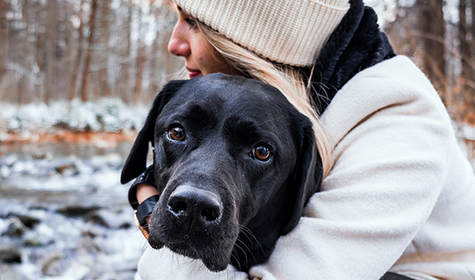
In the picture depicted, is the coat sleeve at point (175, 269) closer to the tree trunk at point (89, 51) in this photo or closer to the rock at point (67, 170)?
the rock at point (67, 170)

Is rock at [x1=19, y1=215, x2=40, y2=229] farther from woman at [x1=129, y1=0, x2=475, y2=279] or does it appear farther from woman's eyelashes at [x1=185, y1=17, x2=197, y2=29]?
woman's eyelashes at [x1=185, y1=17, x2=197, y2=29]

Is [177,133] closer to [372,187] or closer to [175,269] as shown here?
[175,269]

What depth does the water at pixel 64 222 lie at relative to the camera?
341 cm

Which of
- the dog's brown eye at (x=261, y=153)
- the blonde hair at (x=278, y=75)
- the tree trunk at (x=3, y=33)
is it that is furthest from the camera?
the tree trunk at (x=3, y=33)

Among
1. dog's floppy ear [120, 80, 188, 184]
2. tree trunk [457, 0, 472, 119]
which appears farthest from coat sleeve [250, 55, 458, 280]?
tree trunk [457, 0, 472, 119]

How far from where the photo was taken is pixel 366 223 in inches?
61.9

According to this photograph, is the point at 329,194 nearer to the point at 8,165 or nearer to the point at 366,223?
the point at 366,223

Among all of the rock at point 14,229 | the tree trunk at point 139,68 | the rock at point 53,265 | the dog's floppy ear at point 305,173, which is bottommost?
the tree trunk at point 139,68

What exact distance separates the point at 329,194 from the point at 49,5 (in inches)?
1131

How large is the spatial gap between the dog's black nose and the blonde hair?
2.44ft

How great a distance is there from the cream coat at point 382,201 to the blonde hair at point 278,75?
9 centimetres

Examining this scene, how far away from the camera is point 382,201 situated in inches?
63.8

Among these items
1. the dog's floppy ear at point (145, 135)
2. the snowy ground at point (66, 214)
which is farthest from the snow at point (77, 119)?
the dog's floppy ear at point (145, 135)

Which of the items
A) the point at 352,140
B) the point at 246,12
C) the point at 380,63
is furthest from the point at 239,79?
the point at 380,63
